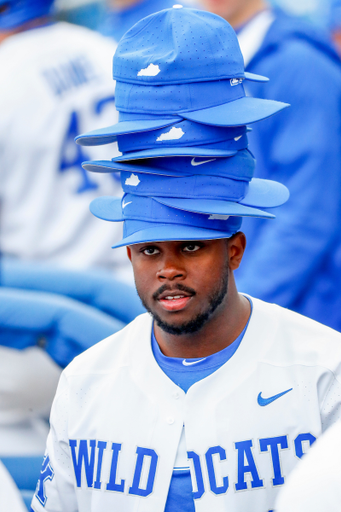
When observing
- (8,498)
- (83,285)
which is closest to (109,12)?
(83,285)

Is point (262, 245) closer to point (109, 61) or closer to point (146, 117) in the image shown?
point (109, 61)

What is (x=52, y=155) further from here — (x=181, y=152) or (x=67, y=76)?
(x=181, y=152)

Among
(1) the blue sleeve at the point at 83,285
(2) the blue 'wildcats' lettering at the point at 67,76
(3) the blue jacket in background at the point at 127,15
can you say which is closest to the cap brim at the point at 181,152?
(1) the blue sleeve at the point at 83,285

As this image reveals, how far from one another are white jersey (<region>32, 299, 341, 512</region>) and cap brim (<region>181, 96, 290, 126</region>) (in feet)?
1.61

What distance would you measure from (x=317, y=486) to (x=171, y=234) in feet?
2.61

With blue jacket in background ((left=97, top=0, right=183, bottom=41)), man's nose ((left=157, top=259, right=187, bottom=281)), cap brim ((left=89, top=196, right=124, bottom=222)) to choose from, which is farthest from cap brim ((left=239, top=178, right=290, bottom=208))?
blue jacket in background ((left=97, top=0, right=183, bottom=41))

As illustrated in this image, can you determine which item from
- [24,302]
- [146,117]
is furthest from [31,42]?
[146,117]

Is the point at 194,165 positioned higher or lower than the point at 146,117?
lower

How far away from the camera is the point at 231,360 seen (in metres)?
1.84

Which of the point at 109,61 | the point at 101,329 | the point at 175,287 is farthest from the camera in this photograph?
the point at 109,61

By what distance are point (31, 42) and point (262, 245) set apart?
1412 mm

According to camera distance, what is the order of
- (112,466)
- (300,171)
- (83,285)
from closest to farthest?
(112,466) < (83,285) < (300,171)

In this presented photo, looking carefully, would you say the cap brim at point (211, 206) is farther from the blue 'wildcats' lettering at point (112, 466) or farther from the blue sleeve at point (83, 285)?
the blue sleeve at point (83, 285)

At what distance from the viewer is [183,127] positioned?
5.74ft
